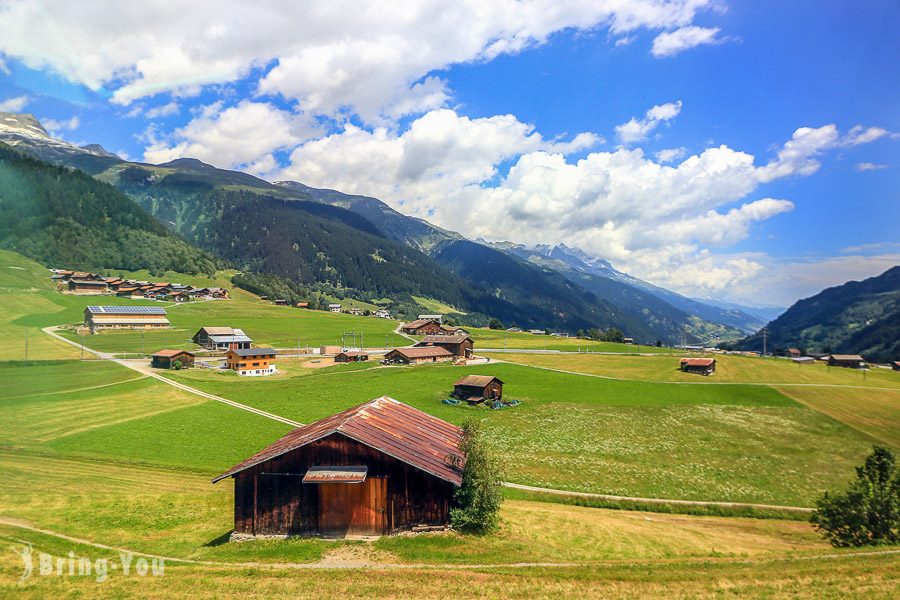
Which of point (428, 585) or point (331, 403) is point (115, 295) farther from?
point (428, 585)

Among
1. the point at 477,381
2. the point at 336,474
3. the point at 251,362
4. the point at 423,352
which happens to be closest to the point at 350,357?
the point at 423,352

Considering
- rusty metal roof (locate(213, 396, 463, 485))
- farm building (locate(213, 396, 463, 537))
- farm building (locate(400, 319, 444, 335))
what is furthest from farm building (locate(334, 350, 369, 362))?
farm building (locate(213, 396, 463, 537))

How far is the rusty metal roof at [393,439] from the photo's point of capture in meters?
30.1

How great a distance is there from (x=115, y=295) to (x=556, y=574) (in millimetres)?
210360

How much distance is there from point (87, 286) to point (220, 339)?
8978cm

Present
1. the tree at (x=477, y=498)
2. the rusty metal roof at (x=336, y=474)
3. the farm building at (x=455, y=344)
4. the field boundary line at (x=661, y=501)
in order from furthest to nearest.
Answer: the farm building at (x=455, y=344) < the field boundary line at (x=661, y=501) < the tree at (x=477, y=498) < the rusty metal roof at (x=336, y=474)

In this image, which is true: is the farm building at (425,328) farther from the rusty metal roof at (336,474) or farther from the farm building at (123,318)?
the rusty metal roof at (336,474)

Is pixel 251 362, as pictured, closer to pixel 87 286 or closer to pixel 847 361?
pixel 87 286

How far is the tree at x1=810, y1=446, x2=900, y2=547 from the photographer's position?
31.5 metres

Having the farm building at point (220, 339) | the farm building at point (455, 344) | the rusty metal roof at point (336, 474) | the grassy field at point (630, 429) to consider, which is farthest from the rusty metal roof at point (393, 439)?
the farm building at point (220, 339)

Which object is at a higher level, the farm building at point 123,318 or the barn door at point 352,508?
the farm building at point 123,318

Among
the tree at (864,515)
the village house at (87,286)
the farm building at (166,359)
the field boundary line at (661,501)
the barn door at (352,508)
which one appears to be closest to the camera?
the barn door at (352,508)

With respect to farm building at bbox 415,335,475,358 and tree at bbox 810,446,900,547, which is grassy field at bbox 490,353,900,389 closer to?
farm building at bbox 415,335,475,358

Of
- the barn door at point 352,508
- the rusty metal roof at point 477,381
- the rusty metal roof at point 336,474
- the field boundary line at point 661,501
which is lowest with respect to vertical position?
the field boundary line at point 661,501
